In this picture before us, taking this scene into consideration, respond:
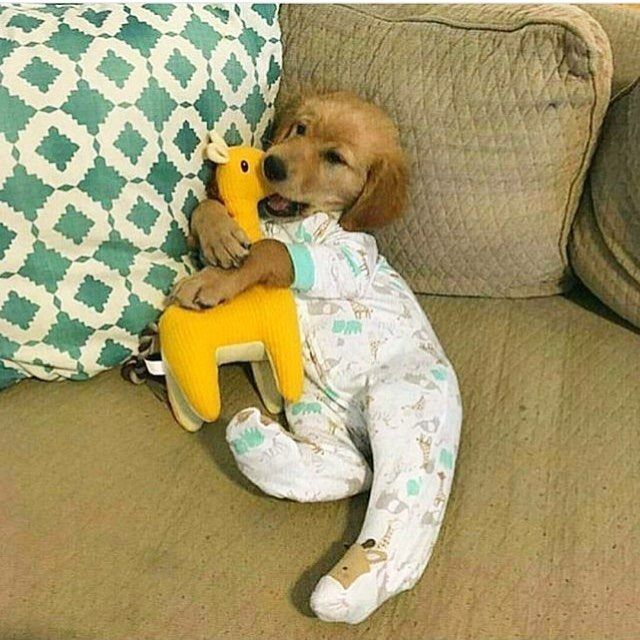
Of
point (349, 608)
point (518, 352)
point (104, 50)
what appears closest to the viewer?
point (349, 608)

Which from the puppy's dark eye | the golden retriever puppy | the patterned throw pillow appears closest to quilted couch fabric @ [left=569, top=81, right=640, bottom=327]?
the golden retriever puppy

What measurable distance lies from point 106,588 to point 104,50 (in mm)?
721

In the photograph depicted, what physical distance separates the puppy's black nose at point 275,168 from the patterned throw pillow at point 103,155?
11cm

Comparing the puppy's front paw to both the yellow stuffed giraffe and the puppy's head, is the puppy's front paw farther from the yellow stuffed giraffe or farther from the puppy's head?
the puppy's head

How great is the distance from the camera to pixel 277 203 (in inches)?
54.9

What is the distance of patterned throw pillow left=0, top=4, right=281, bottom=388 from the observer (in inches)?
50.3

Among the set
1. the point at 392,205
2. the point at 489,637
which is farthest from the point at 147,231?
the point at 489,637

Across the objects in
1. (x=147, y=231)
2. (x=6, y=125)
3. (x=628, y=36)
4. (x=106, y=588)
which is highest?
(x=628, y=36)

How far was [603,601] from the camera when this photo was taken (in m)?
1.11

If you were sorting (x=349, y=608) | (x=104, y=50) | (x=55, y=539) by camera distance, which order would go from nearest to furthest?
(x=349, y=608)
(x=55, y=539)
(x=104, y=50)

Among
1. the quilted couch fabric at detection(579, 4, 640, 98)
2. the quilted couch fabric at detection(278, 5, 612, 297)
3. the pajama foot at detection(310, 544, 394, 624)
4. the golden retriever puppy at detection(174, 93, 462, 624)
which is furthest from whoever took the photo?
the quilted couch fabric at detection(579, 4, 640, 98)

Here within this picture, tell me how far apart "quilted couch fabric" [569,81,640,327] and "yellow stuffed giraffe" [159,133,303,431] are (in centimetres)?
50

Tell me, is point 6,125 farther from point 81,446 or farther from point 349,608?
point 349,608

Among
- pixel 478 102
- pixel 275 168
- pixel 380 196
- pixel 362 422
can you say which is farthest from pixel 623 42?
pixel 362 422
